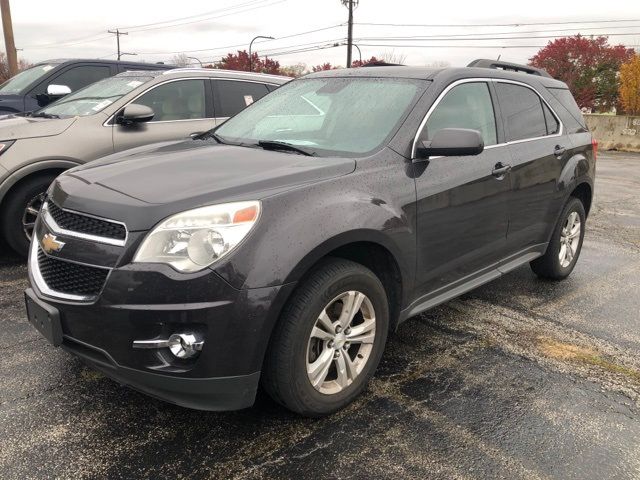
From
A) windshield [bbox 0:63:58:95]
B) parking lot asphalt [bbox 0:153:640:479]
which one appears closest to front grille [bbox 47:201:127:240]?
parking lot asphalt [bbox 0:153:640:479]

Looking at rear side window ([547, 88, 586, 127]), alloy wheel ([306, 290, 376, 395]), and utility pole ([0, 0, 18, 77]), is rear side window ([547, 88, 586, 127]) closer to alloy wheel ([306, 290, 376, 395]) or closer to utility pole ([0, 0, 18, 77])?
alloy wheel ([306, 290, 376, 395])

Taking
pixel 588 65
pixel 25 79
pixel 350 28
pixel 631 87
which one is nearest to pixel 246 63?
pixel 350 28

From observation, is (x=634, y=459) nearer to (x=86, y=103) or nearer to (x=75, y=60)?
(x=86, y=103)

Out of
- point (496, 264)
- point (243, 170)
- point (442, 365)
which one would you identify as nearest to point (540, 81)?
point (496, 264)

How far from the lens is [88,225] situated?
8.06ft

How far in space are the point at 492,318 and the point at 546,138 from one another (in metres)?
1.47

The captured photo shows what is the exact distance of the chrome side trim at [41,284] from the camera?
237 centimetres

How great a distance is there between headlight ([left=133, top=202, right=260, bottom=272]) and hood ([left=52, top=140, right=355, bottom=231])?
0.05 metres

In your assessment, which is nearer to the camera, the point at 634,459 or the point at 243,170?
the point at 634,459

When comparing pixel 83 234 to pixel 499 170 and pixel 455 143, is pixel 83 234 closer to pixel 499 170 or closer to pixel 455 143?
pixel 455 143

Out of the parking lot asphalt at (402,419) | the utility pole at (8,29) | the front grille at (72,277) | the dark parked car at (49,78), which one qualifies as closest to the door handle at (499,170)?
the parking lot asphalt at (402,419)

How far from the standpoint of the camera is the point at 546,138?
4.30m

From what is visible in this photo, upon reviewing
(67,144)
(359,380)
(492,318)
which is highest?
(67,144)

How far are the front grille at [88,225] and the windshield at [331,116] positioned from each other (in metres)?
1.18
